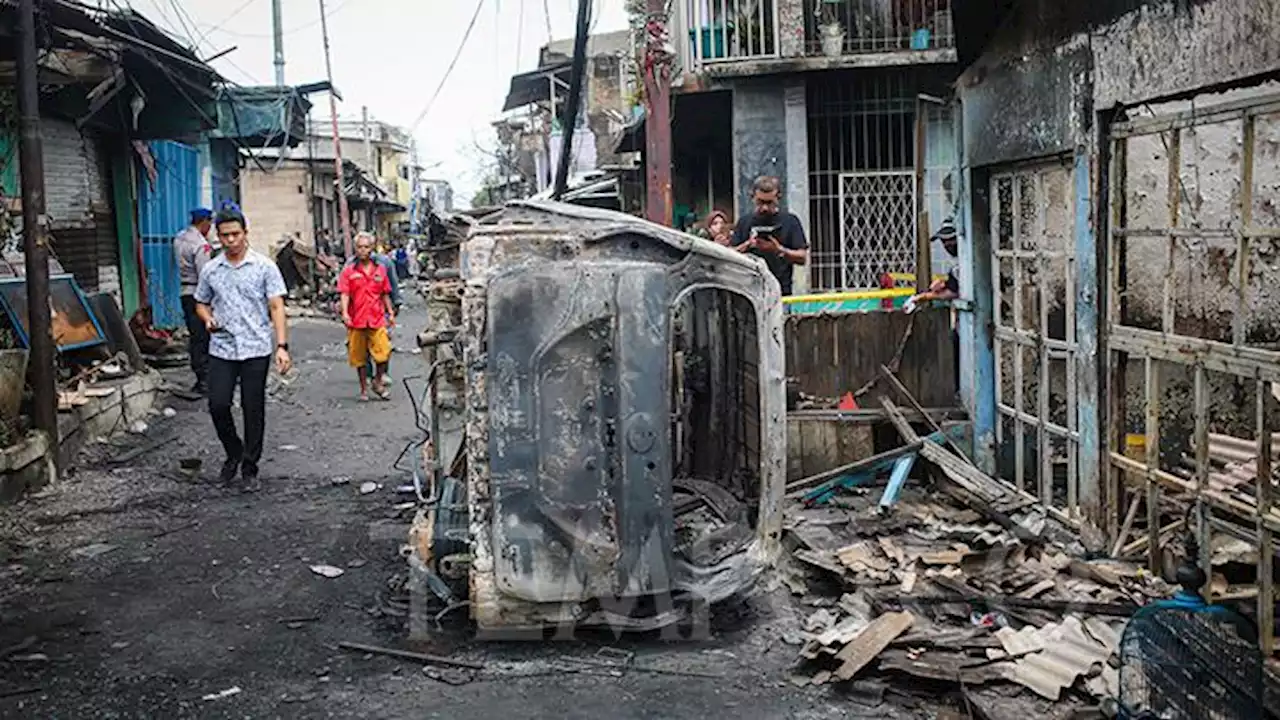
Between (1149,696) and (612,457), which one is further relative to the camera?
(612,457)

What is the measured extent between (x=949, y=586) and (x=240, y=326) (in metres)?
4.96

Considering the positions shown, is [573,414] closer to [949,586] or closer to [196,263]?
[949,586]

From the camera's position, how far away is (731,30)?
14.9 metres

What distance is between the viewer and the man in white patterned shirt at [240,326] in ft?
26.0

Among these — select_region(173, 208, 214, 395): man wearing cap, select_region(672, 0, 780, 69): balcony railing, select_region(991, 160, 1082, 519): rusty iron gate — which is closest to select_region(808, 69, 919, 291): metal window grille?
select_region(672, 0, 780, 69): balcony railing

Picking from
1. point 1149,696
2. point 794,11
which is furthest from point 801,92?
point 1149,696

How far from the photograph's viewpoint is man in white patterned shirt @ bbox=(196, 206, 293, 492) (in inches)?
312

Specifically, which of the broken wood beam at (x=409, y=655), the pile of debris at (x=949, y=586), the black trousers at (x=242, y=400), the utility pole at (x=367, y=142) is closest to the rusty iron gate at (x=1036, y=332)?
the pile of debris at (x=949, y=586)

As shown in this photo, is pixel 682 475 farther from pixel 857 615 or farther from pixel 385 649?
pixel 385 649

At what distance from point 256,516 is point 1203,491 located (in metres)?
5.47

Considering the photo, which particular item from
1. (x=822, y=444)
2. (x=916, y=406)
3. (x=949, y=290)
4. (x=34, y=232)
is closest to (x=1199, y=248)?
(x=949, y=290)

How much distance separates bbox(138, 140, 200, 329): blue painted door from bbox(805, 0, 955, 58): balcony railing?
28.6 ft

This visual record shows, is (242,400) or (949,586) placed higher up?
(242,400)

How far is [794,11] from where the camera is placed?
1457 cm
